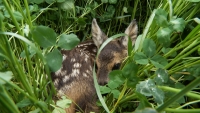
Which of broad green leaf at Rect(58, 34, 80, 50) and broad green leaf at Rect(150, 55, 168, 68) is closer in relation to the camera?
broad green leaf at Rect(58, 34, 80, 50)

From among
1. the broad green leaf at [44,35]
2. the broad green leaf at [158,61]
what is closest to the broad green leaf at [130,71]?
the broad green leaf at [158,61]

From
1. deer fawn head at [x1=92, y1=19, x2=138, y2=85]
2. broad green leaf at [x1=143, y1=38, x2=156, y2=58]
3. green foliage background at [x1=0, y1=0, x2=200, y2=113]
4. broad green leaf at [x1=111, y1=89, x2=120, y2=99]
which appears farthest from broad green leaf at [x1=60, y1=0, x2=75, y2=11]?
broad green leaf at [x1=143, y1=38, x2=156, y2=58]

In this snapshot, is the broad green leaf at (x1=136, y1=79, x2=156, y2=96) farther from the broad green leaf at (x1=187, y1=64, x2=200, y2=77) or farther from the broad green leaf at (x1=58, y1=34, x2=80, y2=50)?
the broad green leaf at (x1=187, y1=64, x2=200, y2=77)

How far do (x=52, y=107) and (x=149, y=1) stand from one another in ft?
4.32

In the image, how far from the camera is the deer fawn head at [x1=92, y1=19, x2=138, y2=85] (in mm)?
2447

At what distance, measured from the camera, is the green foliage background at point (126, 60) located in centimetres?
134

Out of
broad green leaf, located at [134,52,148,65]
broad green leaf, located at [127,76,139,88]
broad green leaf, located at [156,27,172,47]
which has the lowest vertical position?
broad green leaf, located at [127,76,139,88]

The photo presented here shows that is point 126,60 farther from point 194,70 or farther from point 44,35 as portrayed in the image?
point 44,35

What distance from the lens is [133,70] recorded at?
1554 mm

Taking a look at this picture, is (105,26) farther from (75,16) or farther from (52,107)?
(52,107)

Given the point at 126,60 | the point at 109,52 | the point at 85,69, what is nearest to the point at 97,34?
the point at 109,52

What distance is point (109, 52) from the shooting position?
2.51 metres

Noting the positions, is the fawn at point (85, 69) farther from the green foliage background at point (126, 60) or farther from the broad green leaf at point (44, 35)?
the broad green leaf at point (44, 35)

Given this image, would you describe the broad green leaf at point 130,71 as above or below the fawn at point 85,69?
above
